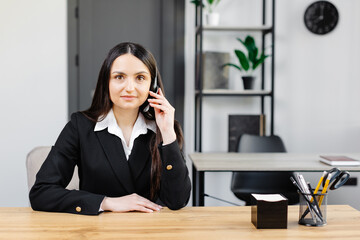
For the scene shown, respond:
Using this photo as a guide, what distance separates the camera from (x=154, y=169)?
1678mm

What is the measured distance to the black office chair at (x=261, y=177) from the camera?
321cm

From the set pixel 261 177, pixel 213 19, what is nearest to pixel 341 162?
pixel 261 177

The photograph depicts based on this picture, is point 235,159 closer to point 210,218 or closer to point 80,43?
point 210,218

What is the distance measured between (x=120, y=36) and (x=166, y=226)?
2.68 m

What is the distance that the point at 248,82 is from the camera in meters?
3.53

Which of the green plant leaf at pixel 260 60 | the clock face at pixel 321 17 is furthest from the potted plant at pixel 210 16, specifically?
the clock face at pixel 321 17

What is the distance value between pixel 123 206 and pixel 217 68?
2272mm

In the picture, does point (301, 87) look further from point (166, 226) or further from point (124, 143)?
point (166, 226)

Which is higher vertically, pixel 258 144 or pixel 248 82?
pixel 248 82

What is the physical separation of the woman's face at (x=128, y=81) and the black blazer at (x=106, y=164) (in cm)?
18

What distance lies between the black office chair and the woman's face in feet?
5.77

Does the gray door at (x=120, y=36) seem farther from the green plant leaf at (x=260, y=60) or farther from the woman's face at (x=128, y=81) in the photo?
the woman's face at (x=128, y=81)

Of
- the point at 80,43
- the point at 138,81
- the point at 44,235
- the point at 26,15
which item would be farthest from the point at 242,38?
the point at 44,235

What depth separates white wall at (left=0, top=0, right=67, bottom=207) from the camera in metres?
3.48
